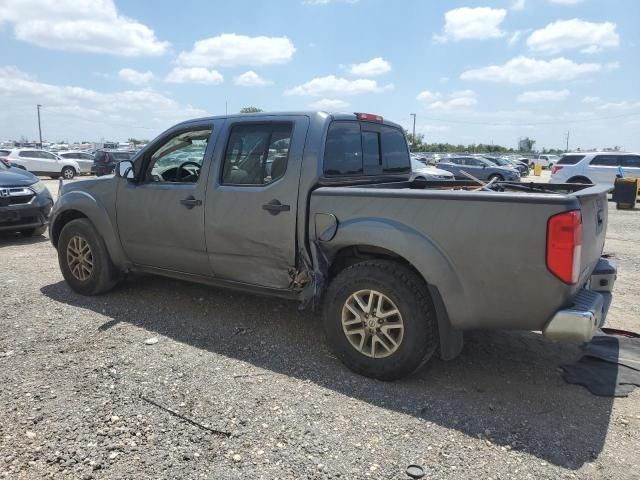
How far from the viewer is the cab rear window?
3.98m

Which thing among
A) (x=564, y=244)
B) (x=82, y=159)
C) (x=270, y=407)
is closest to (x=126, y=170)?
(x=270, y=407)

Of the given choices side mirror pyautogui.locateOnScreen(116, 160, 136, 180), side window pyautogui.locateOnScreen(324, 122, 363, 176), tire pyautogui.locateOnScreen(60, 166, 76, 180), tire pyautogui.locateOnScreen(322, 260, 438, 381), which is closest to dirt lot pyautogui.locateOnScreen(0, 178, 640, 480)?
tire pyautogui.locateOnScreen(322, 260, 438, 381)

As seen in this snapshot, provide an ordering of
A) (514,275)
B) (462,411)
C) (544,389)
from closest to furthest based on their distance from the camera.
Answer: (514,275) → (462,411) → (544,389)

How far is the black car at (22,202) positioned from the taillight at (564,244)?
319 inches

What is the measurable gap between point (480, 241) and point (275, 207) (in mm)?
1562

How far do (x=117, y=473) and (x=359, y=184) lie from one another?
270cm

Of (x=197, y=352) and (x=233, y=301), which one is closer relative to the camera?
(x=197, y=352)

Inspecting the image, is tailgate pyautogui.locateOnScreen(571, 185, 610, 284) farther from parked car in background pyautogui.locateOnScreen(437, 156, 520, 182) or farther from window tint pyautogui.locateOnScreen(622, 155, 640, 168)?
parked car in background pyautogui.locateOnScreen(437, 156, 520, 182)

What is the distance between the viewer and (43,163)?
26.7 m

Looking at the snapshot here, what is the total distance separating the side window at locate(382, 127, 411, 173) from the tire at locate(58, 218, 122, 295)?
294 cm

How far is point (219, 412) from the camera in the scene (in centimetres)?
309

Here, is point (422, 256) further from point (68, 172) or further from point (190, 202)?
Answer: point (68, 172)

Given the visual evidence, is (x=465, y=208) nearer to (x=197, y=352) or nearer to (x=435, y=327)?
(x=435, y=327)

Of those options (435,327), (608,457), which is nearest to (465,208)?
(435,327)
